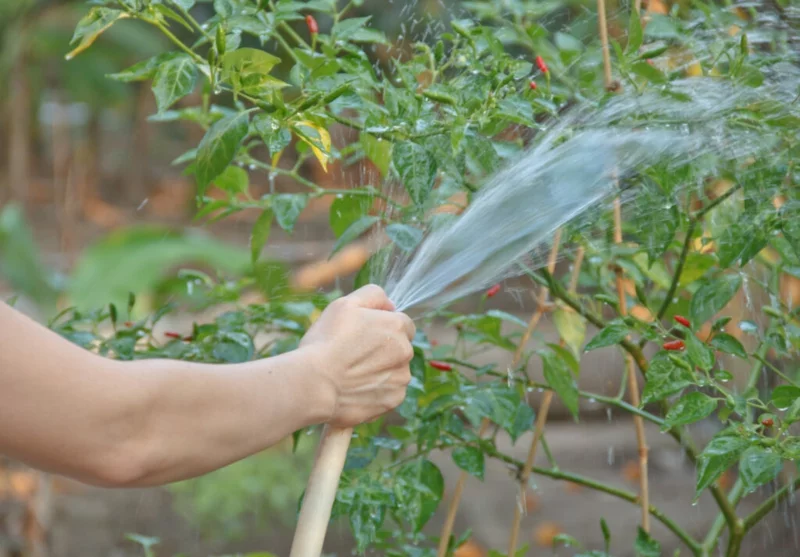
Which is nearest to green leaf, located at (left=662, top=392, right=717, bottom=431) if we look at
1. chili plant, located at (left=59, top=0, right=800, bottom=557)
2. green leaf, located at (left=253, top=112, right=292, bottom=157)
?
chili plant, located at (left=59, top=0, right=800, bottom=557)

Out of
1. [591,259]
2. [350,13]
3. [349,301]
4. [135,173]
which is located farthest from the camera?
[135,173]

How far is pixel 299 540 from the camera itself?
1016 millimetres

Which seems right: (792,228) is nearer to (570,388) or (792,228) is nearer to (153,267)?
(570,388)

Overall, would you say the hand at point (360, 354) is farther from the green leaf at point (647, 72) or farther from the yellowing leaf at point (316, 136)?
the green leaf at point (647, 72)

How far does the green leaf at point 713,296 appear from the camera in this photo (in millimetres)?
1136

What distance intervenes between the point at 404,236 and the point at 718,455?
0.39m

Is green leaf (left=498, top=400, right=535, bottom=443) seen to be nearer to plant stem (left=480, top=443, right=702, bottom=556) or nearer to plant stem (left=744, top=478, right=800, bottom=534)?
plant stem (left=480, top=443, right=702, bottom=556)

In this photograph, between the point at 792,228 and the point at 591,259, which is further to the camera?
the point at 591,259

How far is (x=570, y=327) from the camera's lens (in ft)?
4.62

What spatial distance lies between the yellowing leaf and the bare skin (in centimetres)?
15

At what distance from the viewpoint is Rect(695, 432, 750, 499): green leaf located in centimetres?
97

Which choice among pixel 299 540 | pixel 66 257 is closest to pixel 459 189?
pixel 299 540

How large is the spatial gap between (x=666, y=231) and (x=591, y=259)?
0.23 meters

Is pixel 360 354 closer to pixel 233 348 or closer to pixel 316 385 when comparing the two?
pixel 316 385
